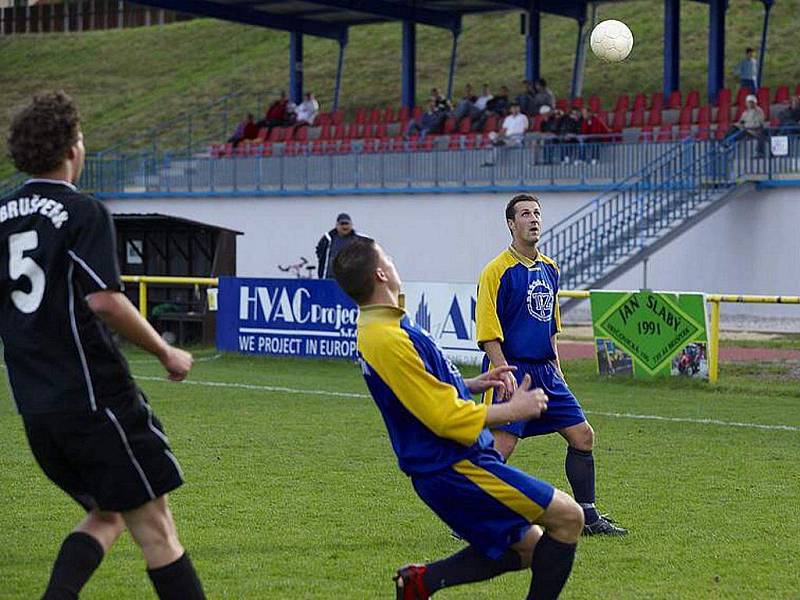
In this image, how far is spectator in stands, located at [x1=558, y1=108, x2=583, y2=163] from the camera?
86.7 feet

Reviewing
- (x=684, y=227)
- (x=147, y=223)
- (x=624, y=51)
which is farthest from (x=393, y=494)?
(x=684, y=227)

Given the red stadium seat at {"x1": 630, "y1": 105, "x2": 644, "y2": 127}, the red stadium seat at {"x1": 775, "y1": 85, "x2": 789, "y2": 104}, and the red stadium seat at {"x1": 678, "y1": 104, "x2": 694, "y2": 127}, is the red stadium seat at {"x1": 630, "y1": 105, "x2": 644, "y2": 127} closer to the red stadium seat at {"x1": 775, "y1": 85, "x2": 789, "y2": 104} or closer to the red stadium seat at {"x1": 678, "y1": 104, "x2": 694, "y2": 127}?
the red stadium seat at {"x1": 678, "y1": 104, "x2": 694, "y2": 127}

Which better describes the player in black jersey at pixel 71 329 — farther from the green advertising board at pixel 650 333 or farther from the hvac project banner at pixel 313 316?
the hvac project banner at pixel 313 316

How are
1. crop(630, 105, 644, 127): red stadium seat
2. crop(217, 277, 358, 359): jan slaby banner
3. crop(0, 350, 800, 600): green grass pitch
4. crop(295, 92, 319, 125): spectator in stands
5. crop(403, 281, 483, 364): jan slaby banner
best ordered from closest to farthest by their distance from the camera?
crop(0, 350, 800, 600): green grass pitch, crop(403, 281, 483, 364): jan slaby banner, crop(217, 277, 358, 359): jan slaby banner, crop(630, 105, 644, 127): red stadium seat, crop(295, 92, 319, 125): spectator in stands

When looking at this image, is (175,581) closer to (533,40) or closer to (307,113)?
(533,40)

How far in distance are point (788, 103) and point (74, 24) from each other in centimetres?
4554

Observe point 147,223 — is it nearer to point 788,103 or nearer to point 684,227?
point 684,227

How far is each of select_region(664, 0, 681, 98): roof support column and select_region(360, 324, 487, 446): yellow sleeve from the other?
84.7 ft

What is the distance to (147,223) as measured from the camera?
22.7 m

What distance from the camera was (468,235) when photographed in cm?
2830

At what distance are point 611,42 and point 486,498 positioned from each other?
52.8ft

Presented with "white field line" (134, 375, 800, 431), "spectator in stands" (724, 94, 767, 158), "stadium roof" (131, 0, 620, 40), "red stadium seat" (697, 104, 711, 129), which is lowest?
"white field line" (134, 375, 800, 431)

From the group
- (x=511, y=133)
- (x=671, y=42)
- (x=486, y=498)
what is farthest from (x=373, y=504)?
(x=671, y=42)

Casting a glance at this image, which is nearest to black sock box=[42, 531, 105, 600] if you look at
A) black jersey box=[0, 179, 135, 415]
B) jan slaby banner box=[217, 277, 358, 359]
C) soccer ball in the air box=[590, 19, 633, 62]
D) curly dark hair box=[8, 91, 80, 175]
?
black jersey box=[0, 179, 135, 415]
